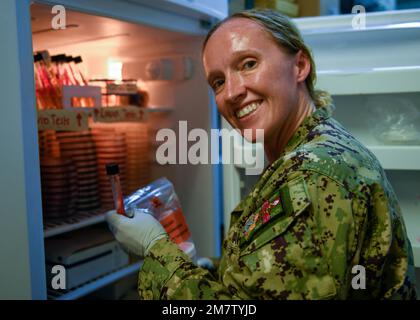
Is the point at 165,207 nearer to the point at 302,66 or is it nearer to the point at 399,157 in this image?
the point at 302,66

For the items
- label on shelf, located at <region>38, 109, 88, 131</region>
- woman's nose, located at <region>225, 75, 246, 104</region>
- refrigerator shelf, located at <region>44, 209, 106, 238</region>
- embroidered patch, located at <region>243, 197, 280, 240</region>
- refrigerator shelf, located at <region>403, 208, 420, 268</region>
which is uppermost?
woman's nose, located at <region>225, 75, 246, 104</region>

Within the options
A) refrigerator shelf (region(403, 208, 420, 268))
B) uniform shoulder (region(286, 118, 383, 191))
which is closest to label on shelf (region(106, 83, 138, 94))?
uniform shoulder (region(286, 118, 383, 191))

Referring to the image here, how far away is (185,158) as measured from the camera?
5.96 feet

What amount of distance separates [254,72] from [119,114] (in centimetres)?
74

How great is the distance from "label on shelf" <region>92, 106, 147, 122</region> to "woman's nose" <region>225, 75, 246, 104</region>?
0.65 m

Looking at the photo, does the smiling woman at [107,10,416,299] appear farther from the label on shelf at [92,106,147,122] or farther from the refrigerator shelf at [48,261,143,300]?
the label on shelf at [92,106,147,122]

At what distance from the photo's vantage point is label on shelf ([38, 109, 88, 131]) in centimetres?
130

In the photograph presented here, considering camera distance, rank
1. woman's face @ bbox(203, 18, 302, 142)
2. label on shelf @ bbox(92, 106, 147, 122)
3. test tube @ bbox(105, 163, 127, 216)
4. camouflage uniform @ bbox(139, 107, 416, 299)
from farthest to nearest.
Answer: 1. label on shelf @ bbox(92, 106, 147, 122)
2. test tube @ bbox(105, 163, 127, 216)
3. woman's face @ bbox(203, 18, 302, 142)
4. camouflage uniform @ bbox(139, 107, 416, 299)

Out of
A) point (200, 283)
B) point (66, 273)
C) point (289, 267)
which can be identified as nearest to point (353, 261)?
point (289, 267)

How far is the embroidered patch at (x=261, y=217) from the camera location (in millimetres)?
770

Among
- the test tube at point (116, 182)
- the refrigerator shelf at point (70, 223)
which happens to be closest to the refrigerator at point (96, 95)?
the refrigerator shelf at point (70, 223)

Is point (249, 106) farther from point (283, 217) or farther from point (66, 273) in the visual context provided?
point (66, 273)

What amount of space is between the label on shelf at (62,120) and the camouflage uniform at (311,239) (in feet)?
1.85

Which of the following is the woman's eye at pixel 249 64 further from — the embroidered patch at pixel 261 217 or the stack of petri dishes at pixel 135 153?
the stack of petri dishes at pixel 135 153
